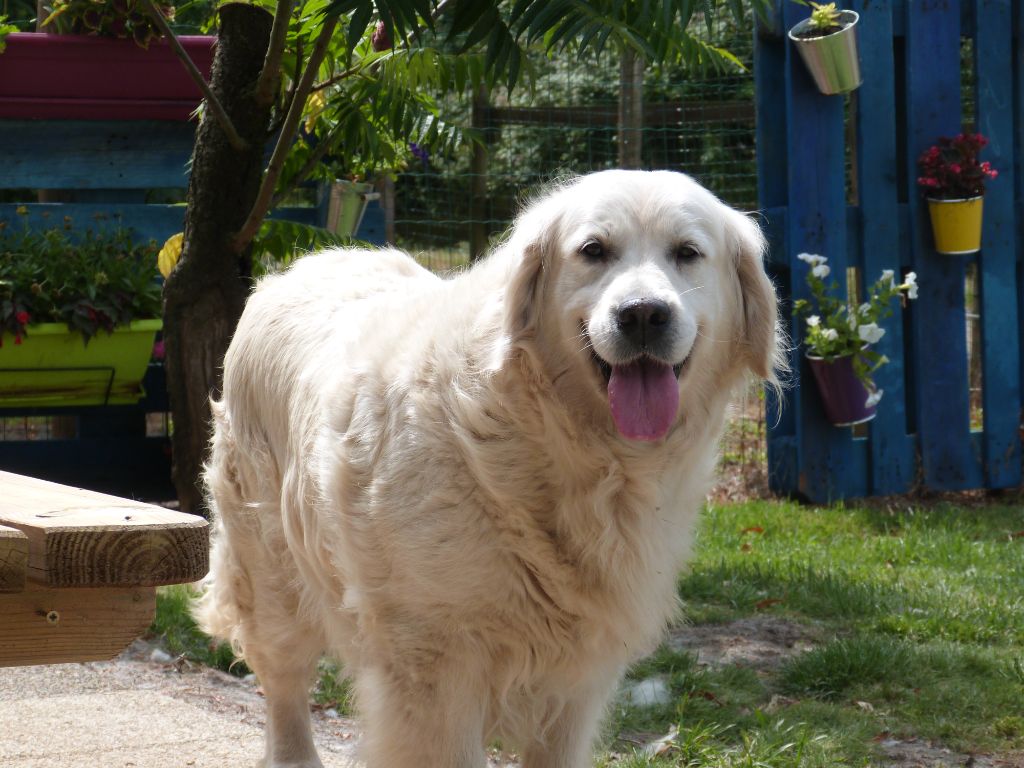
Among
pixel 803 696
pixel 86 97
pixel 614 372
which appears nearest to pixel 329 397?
pixel 614 372

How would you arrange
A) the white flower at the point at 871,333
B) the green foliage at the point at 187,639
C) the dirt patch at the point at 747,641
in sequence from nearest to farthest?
1. the dirt patch at the point at 747,641
2. the green foliage at the point at 187,639
3. the white flower at the point at 871,333

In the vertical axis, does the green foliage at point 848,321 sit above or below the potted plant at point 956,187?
below

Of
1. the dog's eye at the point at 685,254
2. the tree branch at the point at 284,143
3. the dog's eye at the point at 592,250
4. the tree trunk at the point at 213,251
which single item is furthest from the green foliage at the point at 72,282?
the dog's eye at the point at 685,254

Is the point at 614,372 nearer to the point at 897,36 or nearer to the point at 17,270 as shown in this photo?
the point at 17,270

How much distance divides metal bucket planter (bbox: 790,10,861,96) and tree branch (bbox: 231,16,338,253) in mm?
2890

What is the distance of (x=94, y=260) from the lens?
19.6ft

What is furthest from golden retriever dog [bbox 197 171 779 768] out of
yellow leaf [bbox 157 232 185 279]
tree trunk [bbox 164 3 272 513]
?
yellow leaf [bbox 157 232 185 279]

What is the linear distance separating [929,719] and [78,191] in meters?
5.11

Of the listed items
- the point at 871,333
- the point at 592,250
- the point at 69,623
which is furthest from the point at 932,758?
the point at 871,333

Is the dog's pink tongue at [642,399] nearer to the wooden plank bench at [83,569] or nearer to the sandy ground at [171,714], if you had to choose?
the wooden plank bench at [83,569]

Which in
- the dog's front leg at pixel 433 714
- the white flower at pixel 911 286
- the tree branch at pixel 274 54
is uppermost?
the tree branch at pixel 274 54

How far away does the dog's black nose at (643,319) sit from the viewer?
254cm

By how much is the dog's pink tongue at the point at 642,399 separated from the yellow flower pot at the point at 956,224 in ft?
15.0

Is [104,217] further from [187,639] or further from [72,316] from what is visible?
[187,639]
